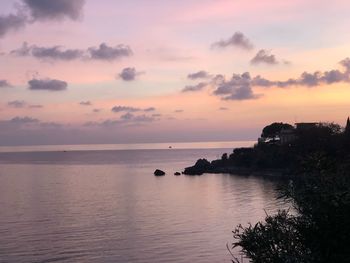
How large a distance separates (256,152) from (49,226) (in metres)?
113

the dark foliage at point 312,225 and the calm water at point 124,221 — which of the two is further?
the calm water at point 124,221

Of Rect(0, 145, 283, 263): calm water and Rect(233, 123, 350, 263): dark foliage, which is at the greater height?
Rect(233, 123, 350, 263): dark foliage

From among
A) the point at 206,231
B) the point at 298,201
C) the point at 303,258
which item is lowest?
the point at 206,231

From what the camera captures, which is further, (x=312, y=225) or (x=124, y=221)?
(x=124, y=221)

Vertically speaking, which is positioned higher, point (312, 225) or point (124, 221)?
point (312, 225)

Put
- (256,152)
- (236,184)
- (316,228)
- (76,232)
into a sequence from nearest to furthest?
(316,228), (76,232), (236,184), (256,152)

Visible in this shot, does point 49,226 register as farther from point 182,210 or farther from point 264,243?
point 264,243

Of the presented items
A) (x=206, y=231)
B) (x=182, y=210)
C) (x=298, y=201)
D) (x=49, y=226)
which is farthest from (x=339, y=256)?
(x=182, y=210)

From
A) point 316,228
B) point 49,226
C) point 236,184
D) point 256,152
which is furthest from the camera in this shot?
point 256,152

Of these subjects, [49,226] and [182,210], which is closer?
[49,226]

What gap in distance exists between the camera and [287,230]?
16859 millimetres

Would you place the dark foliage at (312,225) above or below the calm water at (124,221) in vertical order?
above

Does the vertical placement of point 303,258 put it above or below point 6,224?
above

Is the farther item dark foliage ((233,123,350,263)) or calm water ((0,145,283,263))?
calm water ((0,145,283,263))
